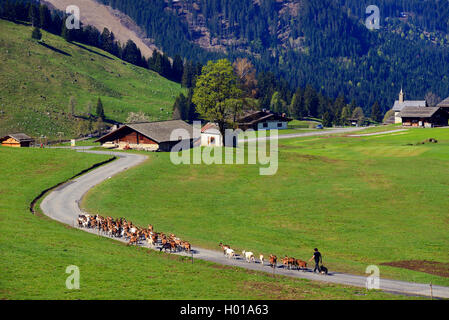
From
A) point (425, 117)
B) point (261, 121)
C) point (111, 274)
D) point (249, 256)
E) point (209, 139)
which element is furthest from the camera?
point (261, 121)

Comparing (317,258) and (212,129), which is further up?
(212,129)

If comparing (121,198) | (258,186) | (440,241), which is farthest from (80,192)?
(440,241)

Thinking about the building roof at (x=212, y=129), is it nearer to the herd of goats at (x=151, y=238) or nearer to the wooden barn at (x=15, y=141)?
the wooden barn at (x=15, y=141)

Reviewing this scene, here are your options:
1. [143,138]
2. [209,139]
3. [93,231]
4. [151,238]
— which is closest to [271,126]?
[209,139]

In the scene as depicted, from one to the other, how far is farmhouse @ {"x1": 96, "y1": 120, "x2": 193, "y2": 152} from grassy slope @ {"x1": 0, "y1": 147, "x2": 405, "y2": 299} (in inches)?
2223

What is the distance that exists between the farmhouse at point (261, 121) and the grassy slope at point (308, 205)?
6379 cm

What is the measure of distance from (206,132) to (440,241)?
65.8 meters

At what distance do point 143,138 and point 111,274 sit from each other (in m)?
73.7

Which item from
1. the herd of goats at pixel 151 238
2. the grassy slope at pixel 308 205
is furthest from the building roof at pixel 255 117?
the herd of goats at pixel 151 238

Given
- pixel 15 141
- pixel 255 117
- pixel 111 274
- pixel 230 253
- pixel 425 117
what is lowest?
pixel 111 274

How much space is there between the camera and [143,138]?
10831cm

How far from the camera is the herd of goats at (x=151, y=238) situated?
4180 cm

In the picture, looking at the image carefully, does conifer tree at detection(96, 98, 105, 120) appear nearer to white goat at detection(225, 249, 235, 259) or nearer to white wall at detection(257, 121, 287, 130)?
white wall at detection(257, 121, 287, 130)

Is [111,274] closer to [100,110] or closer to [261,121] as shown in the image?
[261,121]
